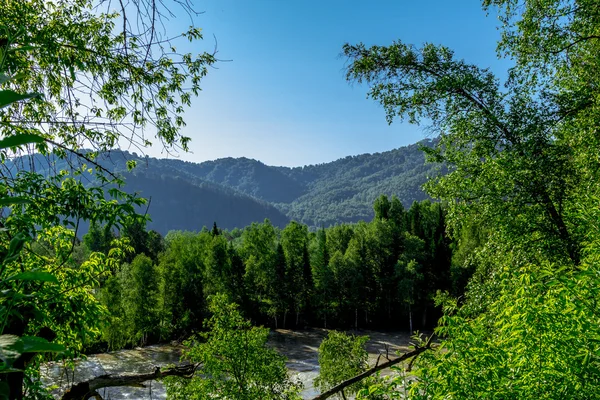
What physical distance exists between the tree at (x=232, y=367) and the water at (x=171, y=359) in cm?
1288

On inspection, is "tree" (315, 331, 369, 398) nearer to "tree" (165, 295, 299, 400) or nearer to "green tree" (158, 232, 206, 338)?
"tree" (165, 295, 299, 400)

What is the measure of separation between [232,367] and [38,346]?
1125cm

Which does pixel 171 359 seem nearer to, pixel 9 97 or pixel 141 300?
pixel 141 300

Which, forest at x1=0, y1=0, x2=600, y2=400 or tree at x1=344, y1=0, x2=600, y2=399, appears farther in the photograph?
tree at x1=344, y1=0, x2=600, y2=399

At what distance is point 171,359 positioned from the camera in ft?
113

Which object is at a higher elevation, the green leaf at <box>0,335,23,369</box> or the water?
the green leaf at <box>0,335,23,369</box>

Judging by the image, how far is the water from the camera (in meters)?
25.0

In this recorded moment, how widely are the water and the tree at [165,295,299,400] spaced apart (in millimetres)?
12877

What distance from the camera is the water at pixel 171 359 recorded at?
82.2ft

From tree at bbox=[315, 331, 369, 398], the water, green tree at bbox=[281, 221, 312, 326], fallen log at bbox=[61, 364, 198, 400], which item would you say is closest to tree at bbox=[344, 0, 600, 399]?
fallen log at bbox=[61, 364, 198, 400]

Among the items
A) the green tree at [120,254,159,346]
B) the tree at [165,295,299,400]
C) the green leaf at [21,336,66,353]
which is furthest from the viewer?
the green tree at [120,254,159,346]

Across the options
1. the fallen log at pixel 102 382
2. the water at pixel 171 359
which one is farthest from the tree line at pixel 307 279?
the fallen log at pixel 102 382

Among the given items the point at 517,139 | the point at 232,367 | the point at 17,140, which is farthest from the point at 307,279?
the point at 17,140

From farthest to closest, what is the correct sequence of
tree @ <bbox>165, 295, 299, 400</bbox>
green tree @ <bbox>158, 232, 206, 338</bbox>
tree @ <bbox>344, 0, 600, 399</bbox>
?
green tree @ <bbox>158, 232, 206, 338</bbox>
tree @ <bbox>165, 295, 299, 400</bbox>
tree @ <bbox>344, 0, 600, 399</bbox>
